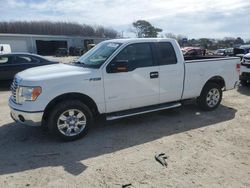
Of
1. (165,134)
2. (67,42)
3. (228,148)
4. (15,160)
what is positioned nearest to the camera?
(15,160)

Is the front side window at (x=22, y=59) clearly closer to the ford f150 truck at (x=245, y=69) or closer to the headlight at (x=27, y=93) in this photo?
the headlight at (x=27, y=93)

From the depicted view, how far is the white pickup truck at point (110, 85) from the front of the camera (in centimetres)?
485

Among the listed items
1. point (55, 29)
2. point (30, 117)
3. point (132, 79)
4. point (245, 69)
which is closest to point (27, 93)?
point (30, 117)

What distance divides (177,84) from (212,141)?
65.5 inches

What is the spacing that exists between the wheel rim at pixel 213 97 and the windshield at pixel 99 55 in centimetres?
289

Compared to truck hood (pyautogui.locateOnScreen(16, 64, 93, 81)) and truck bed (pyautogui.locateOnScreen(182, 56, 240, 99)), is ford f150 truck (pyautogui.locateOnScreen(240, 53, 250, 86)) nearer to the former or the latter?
truck bed (pyautogui.locateOnScreen(182, 56, 240, 99))

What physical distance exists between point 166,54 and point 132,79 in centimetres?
111

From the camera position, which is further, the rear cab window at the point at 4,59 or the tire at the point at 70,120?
the rear cab window at the point at 4,59

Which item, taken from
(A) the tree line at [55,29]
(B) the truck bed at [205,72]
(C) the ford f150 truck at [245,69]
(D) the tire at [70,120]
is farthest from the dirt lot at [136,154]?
(A) the tree line at [55,29]

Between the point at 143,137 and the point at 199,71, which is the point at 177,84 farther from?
the point at 143,137

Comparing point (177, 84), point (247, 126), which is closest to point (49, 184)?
point (177, 84)

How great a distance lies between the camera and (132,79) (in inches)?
219

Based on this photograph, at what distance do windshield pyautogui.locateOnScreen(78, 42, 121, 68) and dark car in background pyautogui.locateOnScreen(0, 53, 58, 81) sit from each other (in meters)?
5.51

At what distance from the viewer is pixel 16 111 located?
4.94 metres
